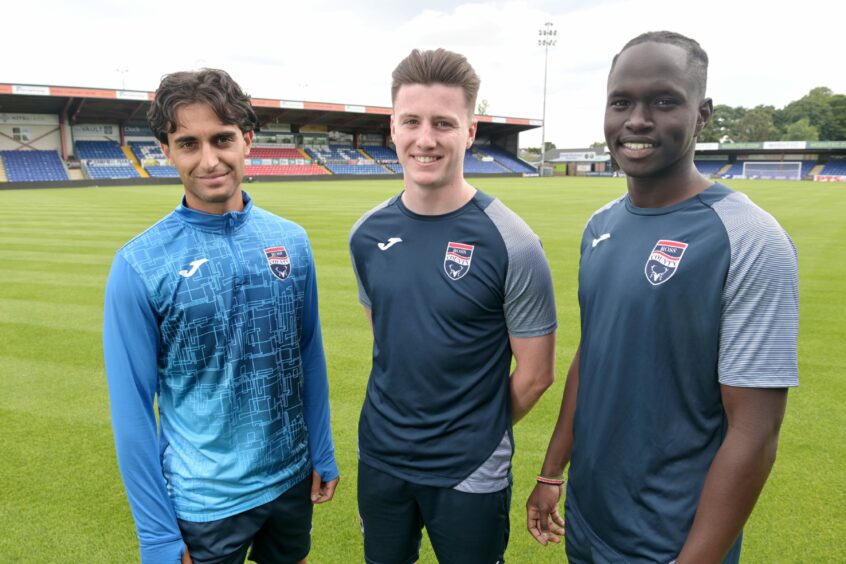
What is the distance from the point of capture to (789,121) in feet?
338

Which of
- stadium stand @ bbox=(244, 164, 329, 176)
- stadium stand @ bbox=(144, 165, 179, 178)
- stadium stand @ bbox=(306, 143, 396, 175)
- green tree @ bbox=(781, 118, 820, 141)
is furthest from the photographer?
green tree @ bbox=(781, 118, 820, 141)

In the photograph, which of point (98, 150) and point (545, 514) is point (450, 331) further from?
point (98, 150)

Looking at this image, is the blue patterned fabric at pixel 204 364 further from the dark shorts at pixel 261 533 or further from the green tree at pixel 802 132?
the green tree at pixel 802 132

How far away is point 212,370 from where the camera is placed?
212cm

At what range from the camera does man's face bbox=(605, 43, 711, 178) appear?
5.68ft

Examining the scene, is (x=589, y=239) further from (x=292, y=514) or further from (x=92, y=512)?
(x=92, y=512)

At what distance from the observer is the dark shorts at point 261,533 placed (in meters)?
2.12

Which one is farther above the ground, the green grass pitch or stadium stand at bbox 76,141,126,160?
stadium stand at bbox 76,141,126,160

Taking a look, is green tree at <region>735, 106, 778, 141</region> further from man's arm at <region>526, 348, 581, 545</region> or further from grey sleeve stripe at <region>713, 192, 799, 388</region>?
grey sleeve stripe at <region>713, 192, 799, 388</region>

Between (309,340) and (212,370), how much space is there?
540 mm

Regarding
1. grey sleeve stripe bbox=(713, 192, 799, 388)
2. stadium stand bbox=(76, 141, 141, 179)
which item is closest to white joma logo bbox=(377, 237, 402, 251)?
grey sleeve stripe bbox=(713, 192, 799, 388)

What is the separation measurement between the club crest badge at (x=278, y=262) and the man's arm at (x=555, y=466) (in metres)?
1.23

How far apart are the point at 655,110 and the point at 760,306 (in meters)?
0.68

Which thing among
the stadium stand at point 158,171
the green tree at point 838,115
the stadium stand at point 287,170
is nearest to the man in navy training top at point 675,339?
the stadium stand at point 158,171
